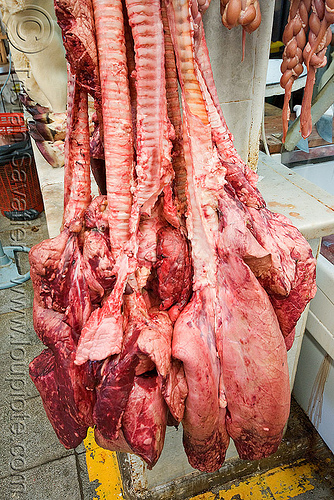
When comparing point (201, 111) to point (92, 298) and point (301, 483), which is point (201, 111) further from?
point (301, 483)

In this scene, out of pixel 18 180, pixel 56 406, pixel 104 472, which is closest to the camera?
pixel 56 406

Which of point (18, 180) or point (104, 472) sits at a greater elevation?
point (18, 180)

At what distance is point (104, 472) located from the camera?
80.3 inches

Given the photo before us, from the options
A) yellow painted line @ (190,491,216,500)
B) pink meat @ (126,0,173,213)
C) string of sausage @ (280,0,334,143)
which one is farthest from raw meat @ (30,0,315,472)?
yellow painted line @ (190,491,216,500)

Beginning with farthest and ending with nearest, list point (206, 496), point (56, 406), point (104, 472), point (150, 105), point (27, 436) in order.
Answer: point (27, 436) < point (104, 472) < point (206, 496) < point (56, 406) < point (150, 105)

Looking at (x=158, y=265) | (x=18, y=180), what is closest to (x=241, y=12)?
(x=158, y=265)

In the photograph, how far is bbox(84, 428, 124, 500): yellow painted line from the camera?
1938 millimetres

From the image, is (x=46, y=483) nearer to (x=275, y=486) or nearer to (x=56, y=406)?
(x=275, y=486)

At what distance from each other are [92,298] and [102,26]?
0.57 metres

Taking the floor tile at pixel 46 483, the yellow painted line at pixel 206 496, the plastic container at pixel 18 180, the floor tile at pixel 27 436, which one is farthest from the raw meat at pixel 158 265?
the plastic container at pixel 18 180

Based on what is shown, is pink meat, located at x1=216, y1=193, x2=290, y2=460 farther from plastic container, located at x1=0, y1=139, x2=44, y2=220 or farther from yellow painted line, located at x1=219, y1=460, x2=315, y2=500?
plastic container, located at x1=0, y1=139, x2=44, y2=220

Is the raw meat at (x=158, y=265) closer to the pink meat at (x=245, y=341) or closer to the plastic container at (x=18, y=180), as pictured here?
the pink meat at (x=245, y=341)

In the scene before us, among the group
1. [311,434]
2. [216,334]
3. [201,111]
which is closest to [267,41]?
[201,111]

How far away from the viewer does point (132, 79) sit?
85 centimetres
